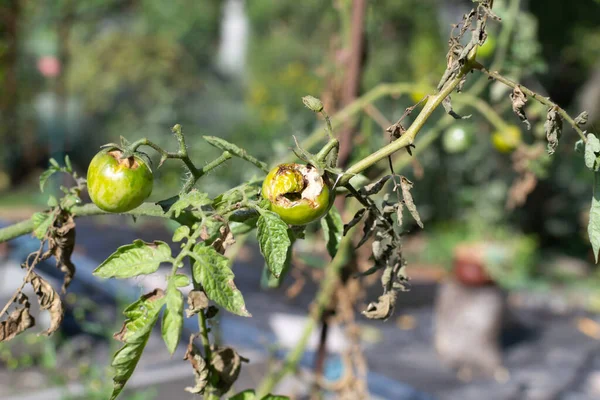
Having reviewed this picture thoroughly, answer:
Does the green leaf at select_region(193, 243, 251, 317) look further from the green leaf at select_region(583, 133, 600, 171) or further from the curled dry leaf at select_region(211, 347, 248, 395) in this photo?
the green leaf at select_region(583, 133, 600, 171)

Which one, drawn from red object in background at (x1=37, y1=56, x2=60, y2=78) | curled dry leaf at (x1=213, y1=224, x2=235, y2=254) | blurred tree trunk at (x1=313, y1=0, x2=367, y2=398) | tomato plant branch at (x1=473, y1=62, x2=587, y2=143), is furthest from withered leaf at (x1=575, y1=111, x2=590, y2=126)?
red object in background at (x1=37, y1=56, x2=60, y2=78)

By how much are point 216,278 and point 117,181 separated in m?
0.10

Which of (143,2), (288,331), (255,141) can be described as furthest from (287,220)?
(143,2)

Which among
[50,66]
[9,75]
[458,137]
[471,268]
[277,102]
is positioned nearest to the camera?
[458,137]

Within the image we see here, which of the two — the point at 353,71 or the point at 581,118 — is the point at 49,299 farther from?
the point at 353,71

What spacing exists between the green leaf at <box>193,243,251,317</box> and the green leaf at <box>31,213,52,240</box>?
156mm

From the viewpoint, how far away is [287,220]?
48cm

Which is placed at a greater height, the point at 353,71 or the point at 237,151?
the point at 353,71

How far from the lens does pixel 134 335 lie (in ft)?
1.50

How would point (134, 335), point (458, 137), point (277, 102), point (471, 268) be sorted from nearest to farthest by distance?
point (134, 335), point (458, 137), point (471, 268), point (277, 102)

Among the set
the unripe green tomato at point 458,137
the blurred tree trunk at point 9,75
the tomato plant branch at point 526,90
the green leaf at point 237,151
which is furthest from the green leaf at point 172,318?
the blurred tree trunk at point 9,75

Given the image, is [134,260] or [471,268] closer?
[134,260]

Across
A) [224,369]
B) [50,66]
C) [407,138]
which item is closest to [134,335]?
[224,369]

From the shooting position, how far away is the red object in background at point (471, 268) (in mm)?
4023
